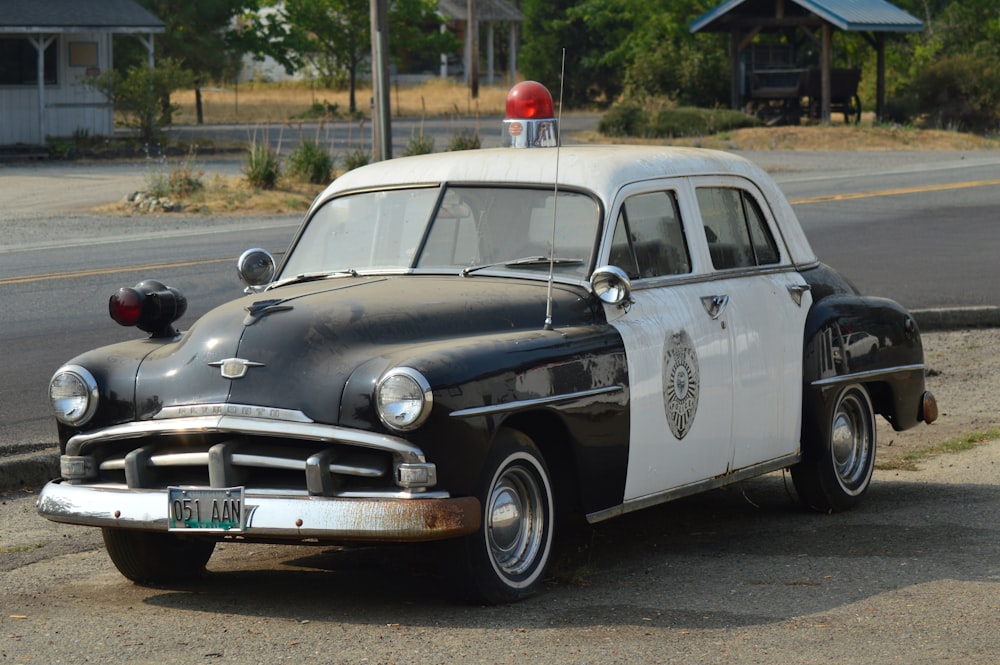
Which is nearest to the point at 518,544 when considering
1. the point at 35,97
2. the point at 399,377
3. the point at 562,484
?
the point at 562,484

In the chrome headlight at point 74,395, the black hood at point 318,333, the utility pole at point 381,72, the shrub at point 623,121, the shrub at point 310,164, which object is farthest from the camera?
the shrub at point 623,121

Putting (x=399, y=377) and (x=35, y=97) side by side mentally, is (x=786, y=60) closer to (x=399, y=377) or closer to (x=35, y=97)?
(x=35, y=97)

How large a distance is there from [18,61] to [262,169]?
48.2 ft

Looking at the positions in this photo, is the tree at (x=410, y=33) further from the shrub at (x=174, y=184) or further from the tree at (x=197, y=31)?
the shrub at (x=174, y=184)

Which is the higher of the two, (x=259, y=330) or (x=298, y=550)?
(x=259, y=330)

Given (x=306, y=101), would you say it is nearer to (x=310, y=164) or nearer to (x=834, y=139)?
(x=834, y=139)

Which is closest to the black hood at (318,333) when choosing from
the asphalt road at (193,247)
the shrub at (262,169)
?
the asphalt road at (193,247)

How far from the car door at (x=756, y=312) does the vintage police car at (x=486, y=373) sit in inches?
0.5

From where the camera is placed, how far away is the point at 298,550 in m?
6.69

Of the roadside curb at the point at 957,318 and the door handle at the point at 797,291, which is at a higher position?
the door handle at the point at 797,291

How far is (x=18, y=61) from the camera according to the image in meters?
38.8

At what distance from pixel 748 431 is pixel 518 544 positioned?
1.52 meters

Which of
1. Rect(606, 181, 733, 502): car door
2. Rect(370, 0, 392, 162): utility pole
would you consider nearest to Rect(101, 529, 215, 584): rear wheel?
Rect(606, 181, 733, 502): car door

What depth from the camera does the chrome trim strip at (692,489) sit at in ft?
19.8
